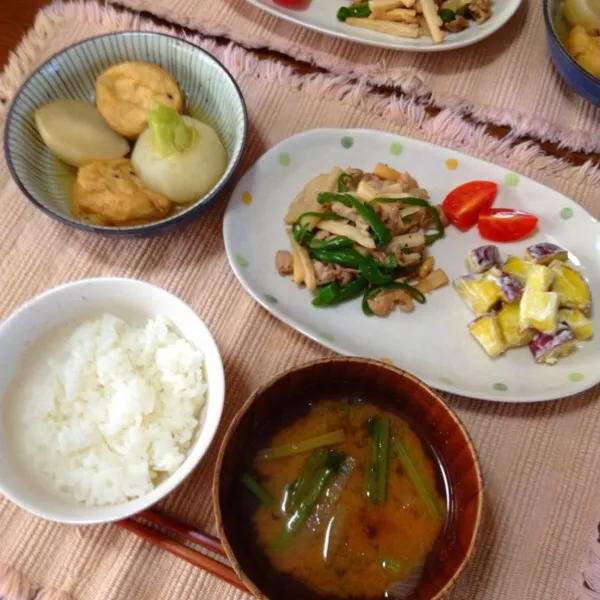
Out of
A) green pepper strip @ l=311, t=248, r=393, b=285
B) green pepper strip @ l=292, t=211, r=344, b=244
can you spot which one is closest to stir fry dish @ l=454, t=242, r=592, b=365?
green pepper strip @ l=311, t=248, r=393, b=285

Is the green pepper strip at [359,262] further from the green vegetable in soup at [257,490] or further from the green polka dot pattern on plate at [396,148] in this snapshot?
the green vegetable in soup at [257,490]

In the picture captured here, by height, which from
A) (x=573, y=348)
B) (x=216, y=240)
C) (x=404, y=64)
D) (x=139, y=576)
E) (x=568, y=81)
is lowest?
(x=139, y=576)

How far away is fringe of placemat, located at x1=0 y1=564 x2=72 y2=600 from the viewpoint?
42.5 inches

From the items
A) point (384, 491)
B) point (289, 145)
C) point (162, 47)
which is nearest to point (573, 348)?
point (384, 491)

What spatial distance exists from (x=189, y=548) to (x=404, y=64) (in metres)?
1.21

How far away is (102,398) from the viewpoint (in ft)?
3.61

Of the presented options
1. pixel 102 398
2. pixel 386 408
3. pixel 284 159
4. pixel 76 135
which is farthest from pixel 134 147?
pixel 386 408

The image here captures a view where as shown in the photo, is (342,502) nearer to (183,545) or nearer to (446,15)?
(183,545)

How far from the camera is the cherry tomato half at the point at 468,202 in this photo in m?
1.36

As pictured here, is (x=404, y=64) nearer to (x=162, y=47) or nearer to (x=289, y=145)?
(x=289, y=145)

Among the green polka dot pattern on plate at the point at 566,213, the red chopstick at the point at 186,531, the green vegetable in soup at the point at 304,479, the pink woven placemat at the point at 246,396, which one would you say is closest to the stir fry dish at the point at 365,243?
the pink woven placemat at the point at 246,396

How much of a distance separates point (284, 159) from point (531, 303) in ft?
2.01

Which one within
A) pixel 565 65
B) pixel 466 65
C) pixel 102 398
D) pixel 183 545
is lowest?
pixel 183 545

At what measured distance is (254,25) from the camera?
1.63 m
